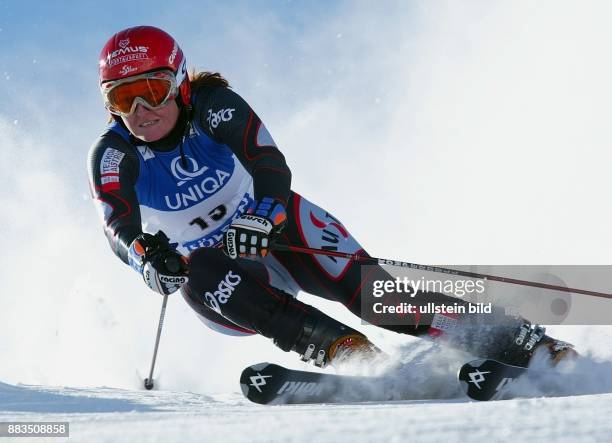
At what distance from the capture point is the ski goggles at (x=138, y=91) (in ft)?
13.4

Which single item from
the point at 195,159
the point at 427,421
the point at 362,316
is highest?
the point at 195,159

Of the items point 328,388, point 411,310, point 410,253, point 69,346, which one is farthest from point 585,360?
point 410,253

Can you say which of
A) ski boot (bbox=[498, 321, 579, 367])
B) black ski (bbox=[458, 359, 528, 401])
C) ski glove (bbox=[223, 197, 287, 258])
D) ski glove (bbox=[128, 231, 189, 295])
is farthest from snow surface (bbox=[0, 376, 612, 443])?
ski boot (bbox=[498, 321, 579, 367])

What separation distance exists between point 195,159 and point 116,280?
4.81 metres

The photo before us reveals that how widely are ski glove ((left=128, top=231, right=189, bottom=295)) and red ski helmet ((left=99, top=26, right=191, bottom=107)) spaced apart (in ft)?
3.21

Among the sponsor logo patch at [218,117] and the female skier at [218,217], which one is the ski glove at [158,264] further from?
the sponsor logo patch at [218,117]

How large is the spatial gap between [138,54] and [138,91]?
0.20 metres

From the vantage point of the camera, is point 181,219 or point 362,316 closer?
point 362,316

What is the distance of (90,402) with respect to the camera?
3143mm

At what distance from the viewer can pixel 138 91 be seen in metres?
4.09

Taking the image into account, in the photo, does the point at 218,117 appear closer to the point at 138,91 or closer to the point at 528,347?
the point at 138,91

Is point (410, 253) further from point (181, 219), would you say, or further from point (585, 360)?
point (585, 360)

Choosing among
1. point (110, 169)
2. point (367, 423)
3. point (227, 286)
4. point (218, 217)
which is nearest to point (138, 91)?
point (110, 169)

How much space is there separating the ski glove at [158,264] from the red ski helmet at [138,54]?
3.21 ft
